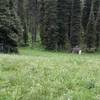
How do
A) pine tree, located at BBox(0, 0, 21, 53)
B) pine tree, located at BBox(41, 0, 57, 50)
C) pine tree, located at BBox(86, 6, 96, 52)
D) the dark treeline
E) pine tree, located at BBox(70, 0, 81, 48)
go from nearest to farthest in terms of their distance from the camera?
pine tree, located at BBox(0, 0, 21, 53)
pine tree, located at BBox(41, 0, 57, 50)
the dark treeline
pine tree, located at BBox(70, 0, 81, 48)
pine tree, located at BBox(86, 6, 96, 52)

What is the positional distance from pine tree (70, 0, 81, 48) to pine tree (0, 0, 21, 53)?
23400 mm

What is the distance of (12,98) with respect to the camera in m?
7.88

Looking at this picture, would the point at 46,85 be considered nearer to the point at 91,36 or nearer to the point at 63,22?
the point at 63,22

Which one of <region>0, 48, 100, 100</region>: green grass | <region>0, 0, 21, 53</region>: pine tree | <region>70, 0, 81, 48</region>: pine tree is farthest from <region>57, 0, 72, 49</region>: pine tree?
<region>0, 48, 100, 100</region>: green grass

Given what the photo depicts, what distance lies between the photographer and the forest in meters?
8.87

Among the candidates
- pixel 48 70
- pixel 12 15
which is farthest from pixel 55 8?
pixel 48 70

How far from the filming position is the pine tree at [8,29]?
166 ft

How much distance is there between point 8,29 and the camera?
168 ft

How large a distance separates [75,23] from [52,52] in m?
12.5

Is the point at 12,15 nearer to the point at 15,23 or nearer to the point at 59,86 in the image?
the point at 15,23

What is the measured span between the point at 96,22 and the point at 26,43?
17.6 metres

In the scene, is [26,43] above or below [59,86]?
below

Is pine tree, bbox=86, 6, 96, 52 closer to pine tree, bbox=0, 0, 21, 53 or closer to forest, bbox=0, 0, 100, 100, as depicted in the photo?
forest, bbox=0, 0, 100, 100

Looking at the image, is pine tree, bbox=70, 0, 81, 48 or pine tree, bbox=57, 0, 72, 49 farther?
pine tree, bbox=70, 0, 81, 48
